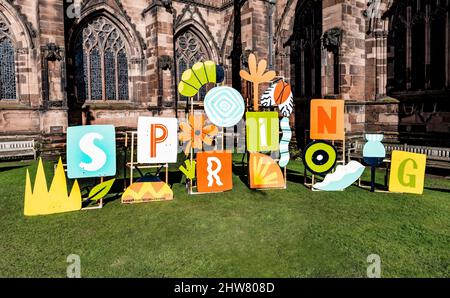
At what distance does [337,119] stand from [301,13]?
910 centimetres

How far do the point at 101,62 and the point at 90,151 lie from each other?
11160 mm

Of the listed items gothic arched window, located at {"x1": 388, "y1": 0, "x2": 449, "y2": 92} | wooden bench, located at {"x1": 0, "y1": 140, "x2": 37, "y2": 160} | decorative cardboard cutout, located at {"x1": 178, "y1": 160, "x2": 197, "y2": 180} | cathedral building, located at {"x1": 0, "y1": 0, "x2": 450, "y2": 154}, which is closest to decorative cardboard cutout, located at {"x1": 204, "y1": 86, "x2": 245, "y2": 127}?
decorative cardboard cutout, located at {"x1": 178, "y1": 160, "x2": 197, "y2": 180}

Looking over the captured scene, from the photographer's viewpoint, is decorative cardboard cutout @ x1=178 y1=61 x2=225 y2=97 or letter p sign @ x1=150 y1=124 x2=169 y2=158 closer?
letter p sign @ x1=150 y1=124 x2=169 y2=158

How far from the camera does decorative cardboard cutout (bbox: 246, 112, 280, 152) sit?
27.8 ft

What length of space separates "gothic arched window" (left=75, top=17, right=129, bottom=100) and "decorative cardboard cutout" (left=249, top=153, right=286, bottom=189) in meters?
11.1

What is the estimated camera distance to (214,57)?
772 inches

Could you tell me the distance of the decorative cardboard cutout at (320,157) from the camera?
8445 mm

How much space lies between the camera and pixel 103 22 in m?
16.4

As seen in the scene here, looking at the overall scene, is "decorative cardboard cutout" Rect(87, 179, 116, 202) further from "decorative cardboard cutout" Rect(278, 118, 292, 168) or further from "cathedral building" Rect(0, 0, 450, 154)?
"cathedral building" Rect(0, 0, 450, 154)

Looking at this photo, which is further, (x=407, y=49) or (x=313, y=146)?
(x=407, y=49)

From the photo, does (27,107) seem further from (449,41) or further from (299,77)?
(449,41)

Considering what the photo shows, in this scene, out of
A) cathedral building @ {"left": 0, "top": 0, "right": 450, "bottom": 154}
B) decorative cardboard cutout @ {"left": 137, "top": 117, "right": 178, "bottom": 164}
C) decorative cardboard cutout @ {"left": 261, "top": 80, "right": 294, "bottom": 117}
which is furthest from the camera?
cathedral building @ {"left": 0, "top": 0, "right": 450, "bottom": 154}
